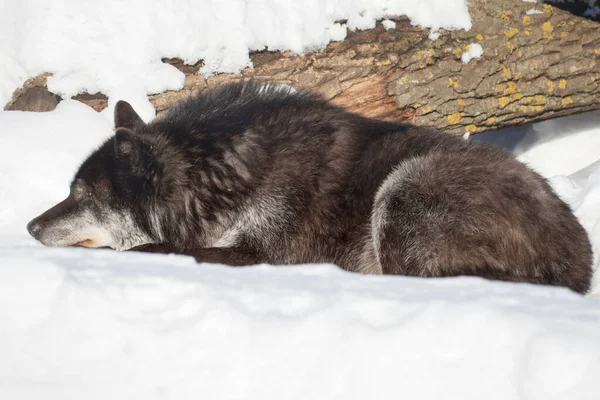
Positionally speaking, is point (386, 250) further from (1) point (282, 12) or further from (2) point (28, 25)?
(2) point (28, 25)

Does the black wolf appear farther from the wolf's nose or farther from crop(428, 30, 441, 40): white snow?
crop(428, 30, 441, 40): white snow

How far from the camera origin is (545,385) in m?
2.21

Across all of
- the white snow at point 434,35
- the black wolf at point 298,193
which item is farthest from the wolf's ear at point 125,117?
the white snow at point 434,35

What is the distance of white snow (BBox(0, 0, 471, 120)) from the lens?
5.85 m

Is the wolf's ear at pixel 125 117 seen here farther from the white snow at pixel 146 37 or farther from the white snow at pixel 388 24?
the white snow at pixel 388 24

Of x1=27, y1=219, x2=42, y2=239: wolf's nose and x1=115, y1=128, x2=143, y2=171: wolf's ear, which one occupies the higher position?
x1=115, y1=128, x2=143, y2=171: wolf's ear

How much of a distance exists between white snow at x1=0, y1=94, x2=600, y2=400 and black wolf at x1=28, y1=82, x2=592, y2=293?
54.7 inches

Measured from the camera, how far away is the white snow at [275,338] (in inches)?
90.4

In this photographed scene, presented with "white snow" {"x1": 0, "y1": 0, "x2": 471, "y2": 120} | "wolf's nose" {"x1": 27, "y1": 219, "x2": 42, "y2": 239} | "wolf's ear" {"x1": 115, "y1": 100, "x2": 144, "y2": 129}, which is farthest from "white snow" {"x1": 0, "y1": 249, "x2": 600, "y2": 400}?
"white snow" {"x1": 0, "y1": 0, "x2": 471, "y2": 120}

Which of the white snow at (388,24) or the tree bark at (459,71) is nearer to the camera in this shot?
the tree bark at (459,71)

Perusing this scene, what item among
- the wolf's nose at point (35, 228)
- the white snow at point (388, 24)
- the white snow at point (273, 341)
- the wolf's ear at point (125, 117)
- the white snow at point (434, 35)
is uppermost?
the white snow at point (388, 24)

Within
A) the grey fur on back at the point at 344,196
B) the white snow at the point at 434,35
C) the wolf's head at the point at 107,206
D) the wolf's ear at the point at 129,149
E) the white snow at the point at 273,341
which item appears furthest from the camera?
the white snow at the point at 434,35

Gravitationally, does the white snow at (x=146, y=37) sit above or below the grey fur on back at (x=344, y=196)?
above

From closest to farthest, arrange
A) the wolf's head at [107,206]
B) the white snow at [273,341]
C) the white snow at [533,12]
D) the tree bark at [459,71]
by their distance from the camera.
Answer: the white snow at [273,341] → the wolf's head at [107,206] → the tree bark at [459,71] → the white snow at [533,12]
